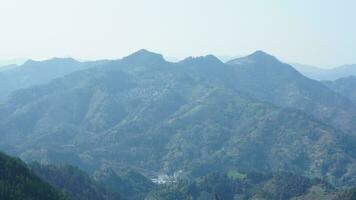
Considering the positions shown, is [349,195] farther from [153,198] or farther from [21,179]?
[21,179]

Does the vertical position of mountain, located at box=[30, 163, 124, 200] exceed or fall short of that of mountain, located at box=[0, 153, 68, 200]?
it falls short

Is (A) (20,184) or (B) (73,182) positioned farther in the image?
(B) (73,182)

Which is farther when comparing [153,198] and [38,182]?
[153,198]

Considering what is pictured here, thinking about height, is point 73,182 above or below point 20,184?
below

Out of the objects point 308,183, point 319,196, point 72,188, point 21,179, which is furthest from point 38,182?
point 308,183

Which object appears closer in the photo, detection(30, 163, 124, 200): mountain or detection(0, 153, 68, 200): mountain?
detection(0, 153, 68, 200): mountain
